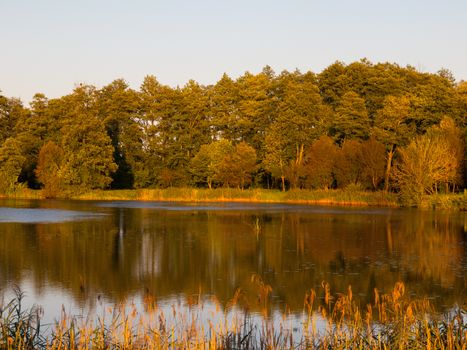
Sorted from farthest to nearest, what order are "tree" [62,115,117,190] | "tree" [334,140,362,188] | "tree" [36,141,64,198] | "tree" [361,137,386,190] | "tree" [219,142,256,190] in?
"tree" [219,142,256,190] → "tree" [62,115,117,190] → "tree" [36,141,64,198] → "tree" [334,140,362,188] → "tree" [361,137,386,190]

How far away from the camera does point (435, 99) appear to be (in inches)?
Answer: 2616

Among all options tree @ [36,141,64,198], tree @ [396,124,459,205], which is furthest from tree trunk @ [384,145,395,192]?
tree @ [36,141,64,198]

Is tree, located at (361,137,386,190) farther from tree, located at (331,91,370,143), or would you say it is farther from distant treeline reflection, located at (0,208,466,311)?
distant treeline reflection, located at (0,208,466,311)

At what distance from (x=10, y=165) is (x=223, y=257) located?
5229 cm

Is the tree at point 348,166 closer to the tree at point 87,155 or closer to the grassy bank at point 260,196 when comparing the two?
the grassy bank at point 260,196

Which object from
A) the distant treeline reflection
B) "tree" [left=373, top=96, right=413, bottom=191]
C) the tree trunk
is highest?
"tree" [left=373, top=96, right=413, bottom=191]

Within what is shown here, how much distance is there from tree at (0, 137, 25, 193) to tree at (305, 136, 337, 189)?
32523 millimetres

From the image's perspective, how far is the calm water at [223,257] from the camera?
16578mm

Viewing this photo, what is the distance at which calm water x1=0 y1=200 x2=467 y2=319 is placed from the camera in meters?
16.6

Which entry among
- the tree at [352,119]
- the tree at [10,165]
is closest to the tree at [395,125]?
the tree at [352,119]

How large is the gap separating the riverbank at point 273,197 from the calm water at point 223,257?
34.8 feet

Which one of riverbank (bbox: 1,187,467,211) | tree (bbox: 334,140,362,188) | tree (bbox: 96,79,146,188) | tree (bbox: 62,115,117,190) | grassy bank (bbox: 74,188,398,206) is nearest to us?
riverbank (bbox: 1,187,467,211)

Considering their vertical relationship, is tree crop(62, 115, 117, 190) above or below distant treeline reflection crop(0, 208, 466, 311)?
above

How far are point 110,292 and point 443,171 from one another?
4176 centimetres
